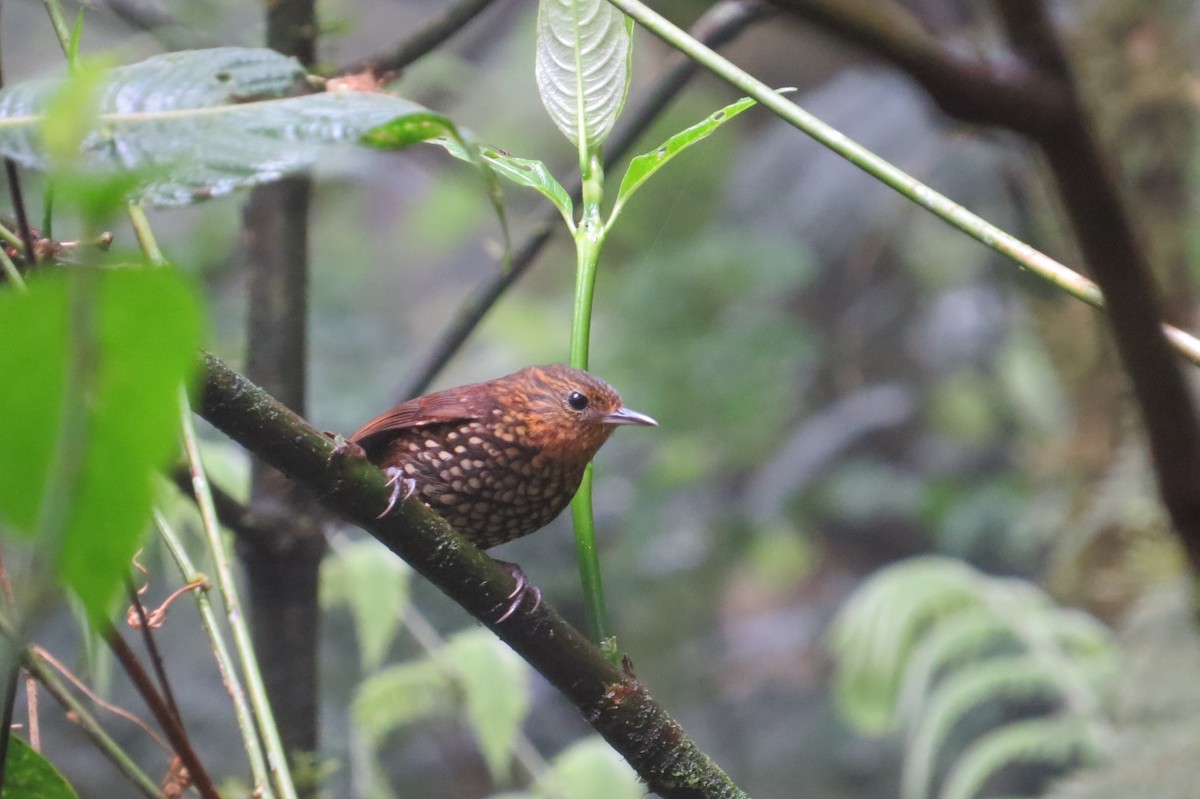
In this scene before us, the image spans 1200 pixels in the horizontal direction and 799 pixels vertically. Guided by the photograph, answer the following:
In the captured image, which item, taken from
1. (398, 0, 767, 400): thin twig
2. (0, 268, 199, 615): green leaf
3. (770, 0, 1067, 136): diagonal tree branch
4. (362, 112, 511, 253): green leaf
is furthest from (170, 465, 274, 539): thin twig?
(770, 0, 1067, 136): diagonal tree branch

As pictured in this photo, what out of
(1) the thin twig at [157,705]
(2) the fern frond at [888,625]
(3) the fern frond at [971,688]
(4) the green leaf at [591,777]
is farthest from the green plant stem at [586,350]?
(2) the fern frond at [888,625]

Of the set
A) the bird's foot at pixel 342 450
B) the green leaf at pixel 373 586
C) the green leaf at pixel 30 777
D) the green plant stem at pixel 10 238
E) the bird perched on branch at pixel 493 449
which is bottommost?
the green leaf at pixel 30 777

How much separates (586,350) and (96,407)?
0.87 metres

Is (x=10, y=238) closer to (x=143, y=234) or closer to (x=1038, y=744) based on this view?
(x=143, y=234)

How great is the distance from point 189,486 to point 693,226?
4.20 m

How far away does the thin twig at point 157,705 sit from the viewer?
708 mm

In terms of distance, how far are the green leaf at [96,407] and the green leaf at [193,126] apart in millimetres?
169

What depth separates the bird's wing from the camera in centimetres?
201

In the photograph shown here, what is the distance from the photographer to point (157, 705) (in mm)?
808

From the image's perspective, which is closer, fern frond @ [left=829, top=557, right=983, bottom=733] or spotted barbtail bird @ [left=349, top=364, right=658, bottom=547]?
spotted barbtail bird @ [left=349, top=364, right=658, bottom=547]

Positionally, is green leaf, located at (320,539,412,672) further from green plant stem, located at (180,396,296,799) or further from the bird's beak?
green plant stem, located at (180,396,296,799)

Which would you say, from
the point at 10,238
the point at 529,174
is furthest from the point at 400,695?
the point at 10,238

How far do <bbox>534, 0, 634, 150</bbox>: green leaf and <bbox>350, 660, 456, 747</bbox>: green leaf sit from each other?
190cm

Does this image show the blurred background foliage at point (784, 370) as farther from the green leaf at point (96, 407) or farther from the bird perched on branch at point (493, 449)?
the green leaf at point (96, 407)
